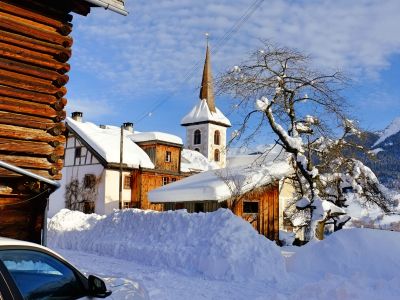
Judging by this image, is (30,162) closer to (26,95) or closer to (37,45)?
(26,95)

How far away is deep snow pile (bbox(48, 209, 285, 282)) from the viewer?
11.4 meters

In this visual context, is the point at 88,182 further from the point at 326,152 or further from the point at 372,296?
the point at 372,296

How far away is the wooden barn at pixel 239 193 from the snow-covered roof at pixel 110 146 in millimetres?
10817

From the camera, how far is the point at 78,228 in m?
18.9

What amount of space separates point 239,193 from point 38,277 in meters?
20.9

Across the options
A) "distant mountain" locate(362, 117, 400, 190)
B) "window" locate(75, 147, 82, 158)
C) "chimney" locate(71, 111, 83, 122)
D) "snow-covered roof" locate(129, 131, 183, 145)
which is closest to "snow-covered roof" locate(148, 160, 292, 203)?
"distant mountain" locate(362, 117, 400, 190)

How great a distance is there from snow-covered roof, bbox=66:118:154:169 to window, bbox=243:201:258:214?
570 inches

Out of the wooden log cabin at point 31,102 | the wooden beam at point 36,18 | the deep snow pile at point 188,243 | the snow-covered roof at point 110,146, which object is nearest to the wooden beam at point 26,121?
the wooden log cabin at point 31,102

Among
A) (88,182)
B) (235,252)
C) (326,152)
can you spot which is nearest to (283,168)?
(326,152)

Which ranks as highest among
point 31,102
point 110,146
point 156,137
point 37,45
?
point 156,137

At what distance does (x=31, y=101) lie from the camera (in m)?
10.0

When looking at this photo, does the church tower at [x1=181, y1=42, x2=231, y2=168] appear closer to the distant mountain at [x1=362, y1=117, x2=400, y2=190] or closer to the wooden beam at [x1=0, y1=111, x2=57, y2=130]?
the distant mountain at [x1=362, y1=117, x2=400, y2=190]

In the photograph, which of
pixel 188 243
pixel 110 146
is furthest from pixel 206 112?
pixel 188 243

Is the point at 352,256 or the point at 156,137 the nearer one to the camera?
the point at 352,256
